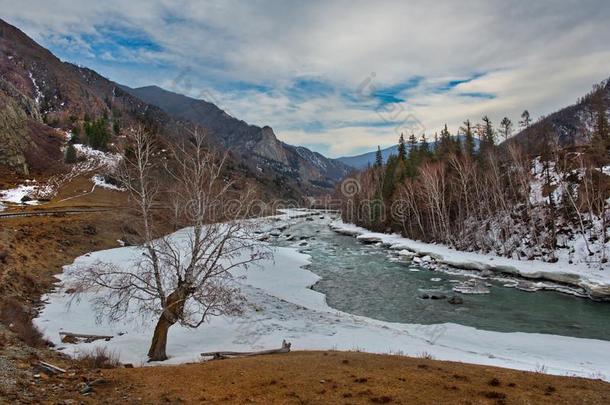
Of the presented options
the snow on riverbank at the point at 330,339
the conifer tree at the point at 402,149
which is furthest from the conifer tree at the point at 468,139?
the snow on riverbank at the point at 330,339

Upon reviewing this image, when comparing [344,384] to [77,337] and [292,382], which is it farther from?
[77,337]

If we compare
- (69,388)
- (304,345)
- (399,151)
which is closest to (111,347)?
(69,388)

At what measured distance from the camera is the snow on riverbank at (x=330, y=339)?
16.0 metres

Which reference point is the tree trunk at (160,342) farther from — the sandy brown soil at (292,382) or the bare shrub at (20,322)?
the bare shrub at (20,322)

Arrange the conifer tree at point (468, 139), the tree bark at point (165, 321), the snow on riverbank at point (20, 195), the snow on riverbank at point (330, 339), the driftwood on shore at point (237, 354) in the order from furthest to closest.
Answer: the conifer tree at point (468, 139)
the snow on riverbank at point (20, 195)
the snow on riverbank at point (330, 339)
the driftwood on shore at point (237, 354)
the tree bark at point (165, 321)

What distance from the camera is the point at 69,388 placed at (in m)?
9.33

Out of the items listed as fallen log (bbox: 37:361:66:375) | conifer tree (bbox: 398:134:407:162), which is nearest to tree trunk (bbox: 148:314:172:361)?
fallen log (bbox: 37:361:66:375)

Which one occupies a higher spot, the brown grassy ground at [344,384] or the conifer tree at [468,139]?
the conifer tree at [468,139]

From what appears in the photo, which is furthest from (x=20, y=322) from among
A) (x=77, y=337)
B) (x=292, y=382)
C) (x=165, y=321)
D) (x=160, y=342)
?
(x=292, y=382)

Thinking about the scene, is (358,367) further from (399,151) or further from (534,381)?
(399,151)

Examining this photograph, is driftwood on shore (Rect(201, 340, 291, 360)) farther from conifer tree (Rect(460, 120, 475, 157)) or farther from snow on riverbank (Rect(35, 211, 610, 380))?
conifer tree (Rect(460, 120, 475, 157))

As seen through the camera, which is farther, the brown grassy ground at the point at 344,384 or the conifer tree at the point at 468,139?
the conifer tree at the point at 468,139

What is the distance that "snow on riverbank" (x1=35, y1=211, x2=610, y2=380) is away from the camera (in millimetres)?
15992

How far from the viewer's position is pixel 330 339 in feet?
62.2
